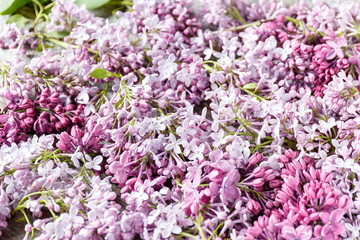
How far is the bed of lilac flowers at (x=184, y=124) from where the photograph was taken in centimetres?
100

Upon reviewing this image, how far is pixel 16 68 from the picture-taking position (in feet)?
4.09

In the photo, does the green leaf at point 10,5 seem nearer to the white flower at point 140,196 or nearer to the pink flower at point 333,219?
the white flower at point 140,196

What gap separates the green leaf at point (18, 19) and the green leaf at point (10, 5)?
2 cm

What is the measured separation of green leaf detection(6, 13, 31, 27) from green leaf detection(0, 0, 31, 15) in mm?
19

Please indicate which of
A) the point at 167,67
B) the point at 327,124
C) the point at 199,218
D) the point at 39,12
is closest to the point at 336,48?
the point at 327,124

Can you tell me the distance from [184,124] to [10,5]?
2.60ft

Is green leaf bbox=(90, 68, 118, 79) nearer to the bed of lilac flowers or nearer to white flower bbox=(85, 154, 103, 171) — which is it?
the bed of lilac flowers

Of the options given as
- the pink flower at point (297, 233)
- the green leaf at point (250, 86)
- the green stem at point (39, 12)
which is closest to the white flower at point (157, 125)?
the green leaf at point (250, 86)

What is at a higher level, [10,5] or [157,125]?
[10,5]

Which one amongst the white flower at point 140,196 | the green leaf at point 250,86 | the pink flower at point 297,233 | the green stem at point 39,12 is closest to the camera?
the pink flower at point 297,233

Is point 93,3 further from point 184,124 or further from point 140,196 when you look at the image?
point 140,196

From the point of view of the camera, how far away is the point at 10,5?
1.49 metres

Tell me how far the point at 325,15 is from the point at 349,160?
480 mm

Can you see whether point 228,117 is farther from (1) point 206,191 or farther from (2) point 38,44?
(2) point 38,44
